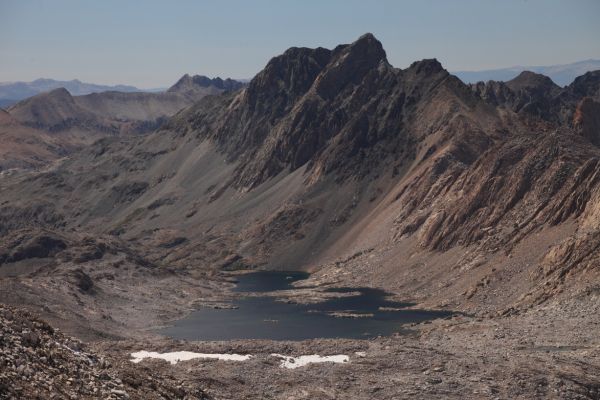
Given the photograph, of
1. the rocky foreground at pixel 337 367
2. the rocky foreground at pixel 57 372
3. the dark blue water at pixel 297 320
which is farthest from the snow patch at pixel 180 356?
the dark blue water at pixel 297 320

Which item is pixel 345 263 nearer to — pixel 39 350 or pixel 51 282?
pixel 51 282

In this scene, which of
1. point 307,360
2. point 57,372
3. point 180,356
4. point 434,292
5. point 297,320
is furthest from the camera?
point 434,292

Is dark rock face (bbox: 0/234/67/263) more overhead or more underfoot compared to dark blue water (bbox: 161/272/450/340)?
more overhead

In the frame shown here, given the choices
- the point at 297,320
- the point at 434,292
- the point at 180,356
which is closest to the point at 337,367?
the point at 180,356

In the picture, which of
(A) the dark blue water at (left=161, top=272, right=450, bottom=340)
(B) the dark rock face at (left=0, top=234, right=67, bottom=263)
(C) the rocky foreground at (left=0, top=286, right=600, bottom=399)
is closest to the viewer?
(C) the rocky foreground at (left=0, top=286, right=600, bottom=399)

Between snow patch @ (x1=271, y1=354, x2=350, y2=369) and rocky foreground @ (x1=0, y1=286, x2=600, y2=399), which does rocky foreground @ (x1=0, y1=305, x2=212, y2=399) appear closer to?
rocky foreground @ (x1=0, y1=286, x2=600, y2=399)

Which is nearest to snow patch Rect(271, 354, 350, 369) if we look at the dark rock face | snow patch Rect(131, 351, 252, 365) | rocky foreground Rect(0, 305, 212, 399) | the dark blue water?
snow patch Rect(131, 351, 252, 365)

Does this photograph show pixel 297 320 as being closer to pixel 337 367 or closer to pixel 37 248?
pixel 337 367
